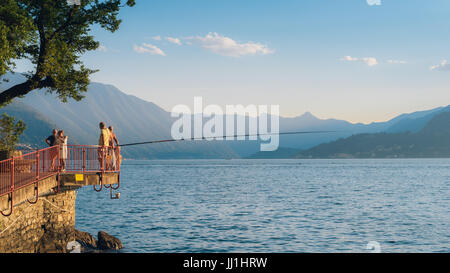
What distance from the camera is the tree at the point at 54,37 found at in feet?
70.3

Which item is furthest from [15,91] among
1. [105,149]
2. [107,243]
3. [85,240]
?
[107,243]

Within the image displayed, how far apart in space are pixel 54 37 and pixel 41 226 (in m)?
11.0

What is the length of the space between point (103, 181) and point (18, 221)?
4.19 m

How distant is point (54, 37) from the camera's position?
79.5 feet

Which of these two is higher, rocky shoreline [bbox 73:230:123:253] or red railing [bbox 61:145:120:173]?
red railing [bbox 61:145:120:173]

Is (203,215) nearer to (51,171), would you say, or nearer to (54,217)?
(54,217)

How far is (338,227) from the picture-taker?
33.8 meters

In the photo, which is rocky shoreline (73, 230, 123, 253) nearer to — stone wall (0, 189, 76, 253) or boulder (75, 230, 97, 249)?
boulder (75, 230, 97, 249)

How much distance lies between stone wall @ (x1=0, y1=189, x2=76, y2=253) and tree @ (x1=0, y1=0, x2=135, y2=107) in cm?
658

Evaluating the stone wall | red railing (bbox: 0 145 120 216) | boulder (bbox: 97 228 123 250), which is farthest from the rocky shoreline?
red railing (bbox: 0 145 120 216)

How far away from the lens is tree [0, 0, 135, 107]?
2144 centimetres

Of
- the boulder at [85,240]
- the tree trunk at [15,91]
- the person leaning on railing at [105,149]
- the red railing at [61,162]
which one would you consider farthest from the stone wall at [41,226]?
the tree trunk at [15,91]
